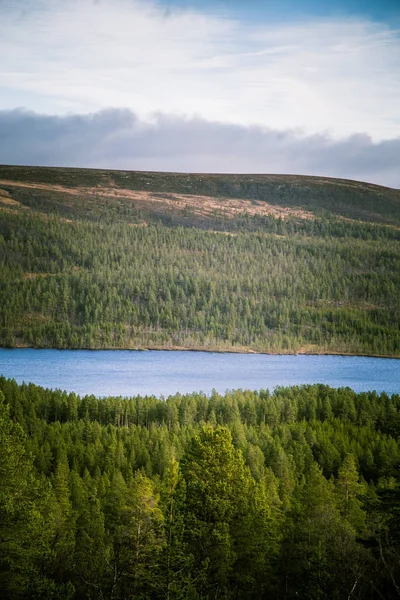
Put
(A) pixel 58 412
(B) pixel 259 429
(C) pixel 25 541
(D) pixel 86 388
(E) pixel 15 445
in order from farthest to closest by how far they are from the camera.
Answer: (D) pixel 86 388 → (A) pixel 58 412 → (B) pixel 259 429 → (E) pixel 15 445 → (C) pixel 25 541

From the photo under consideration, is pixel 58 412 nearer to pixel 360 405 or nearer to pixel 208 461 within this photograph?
pixel 360 405

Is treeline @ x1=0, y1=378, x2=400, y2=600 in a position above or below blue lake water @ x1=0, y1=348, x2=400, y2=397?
above

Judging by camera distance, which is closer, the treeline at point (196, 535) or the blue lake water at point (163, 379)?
the treeline at point (196, 535)

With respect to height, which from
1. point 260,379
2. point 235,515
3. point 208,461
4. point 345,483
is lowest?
point 260,379

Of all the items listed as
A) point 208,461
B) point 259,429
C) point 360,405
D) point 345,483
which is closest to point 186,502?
point 208,461

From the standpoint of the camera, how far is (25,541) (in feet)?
104

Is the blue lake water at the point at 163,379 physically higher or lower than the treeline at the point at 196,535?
lower

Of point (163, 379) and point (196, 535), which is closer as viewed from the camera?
point (196, 535)

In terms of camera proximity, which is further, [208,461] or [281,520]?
[281,520]

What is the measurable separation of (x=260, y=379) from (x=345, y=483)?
119491 mm

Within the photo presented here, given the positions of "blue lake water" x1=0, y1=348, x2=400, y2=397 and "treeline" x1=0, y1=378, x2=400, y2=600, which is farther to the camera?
"blue lake water" x1=0, y1=348, x2=400, y2=397

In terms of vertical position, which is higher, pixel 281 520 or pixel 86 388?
pixel 281 520

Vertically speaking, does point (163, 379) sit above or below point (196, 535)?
below

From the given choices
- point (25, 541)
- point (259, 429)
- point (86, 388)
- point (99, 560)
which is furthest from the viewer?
point (86, 388)
